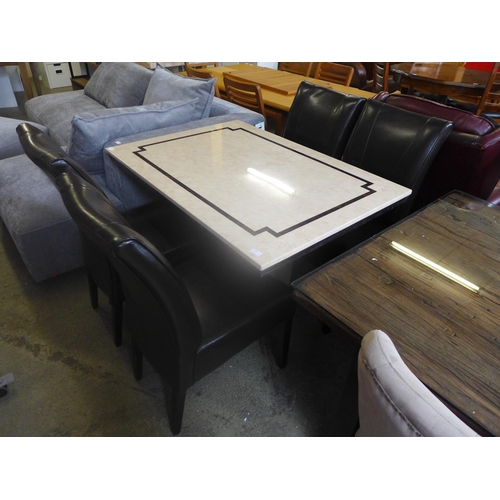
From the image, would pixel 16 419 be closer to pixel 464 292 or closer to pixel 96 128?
pixel 96 128

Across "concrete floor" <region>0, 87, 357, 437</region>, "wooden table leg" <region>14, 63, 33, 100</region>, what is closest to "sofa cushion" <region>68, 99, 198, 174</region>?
"concrete floor" <region>0, 87, 357, 437</region>

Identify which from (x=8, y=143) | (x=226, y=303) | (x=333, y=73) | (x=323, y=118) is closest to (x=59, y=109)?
(x=8, y=143)

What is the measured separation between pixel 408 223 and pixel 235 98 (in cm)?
220

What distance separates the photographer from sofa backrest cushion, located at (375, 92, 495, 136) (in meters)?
1.53

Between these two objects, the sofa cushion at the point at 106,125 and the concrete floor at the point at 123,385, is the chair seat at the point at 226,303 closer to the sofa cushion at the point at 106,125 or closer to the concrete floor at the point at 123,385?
the concrete floor at the point at 123,385

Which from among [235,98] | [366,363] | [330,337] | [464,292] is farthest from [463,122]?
[235,98]

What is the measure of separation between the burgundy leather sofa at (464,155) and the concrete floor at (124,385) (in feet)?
2.91

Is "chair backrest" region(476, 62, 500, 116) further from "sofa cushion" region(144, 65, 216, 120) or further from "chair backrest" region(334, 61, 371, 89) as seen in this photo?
"sofa cushion" region(144, 65, 216, 120)

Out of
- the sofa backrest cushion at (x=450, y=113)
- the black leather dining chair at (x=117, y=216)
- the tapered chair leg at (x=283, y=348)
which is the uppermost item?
the sofa backrest cushion at (x=450, y=113)

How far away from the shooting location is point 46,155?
1070mm

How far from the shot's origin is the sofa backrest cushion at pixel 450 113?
1.53 meters

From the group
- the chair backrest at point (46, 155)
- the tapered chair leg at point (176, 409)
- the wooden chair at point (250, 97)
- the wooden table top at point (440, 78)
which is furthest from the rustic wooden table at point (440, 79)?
the tapered chair leg at point (176, 409)

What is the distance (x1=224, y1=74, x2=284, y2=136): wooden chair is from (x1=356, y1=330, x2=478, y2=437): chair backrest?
7.98 ft

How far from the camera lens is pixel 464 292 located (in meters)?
0.93
